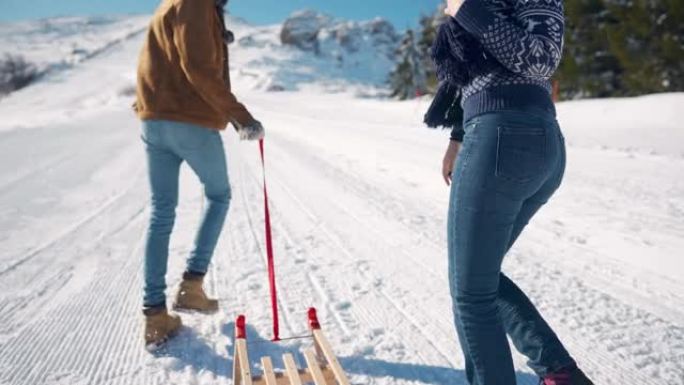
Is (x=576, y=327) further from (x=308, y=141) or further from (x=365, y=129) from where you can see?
(x=365, y=129)

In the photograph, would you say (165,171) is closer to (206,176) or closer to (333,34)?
(206,176)

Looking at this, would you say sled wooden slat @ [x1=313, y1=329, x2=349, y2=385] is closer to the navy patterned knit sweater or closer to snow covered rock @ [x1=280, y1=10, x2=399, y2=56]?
the navy patterned knit sweater

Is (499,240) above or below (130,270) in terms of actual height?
above

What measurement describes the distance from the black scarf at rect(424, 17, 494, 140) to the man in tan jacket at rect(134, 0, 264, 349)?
1083 millimetres

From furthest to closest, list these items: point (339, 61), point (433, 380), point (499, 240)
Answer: point (339, 61) < point (433, 380) < point (499, 240)

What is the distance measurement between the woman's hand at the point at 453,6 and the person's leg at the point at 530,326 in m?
0.66

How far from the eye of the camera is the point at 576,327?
2773mm

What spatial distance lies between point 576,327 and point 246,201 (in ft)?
14.1

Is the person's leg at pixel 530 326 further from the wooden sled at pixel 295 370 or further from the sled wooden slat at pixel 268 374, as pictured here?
the sled wooden slat at pixel 268 374

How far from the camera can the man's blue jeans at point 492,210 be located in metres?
1.40

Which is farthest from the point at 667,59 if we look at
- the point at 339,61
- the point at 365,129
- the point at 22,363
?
the point at 339,61

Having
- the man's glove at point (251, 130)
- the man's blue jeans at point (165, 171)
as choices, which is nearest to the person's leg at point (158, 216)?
the man's blue jeans at point (165, 171)

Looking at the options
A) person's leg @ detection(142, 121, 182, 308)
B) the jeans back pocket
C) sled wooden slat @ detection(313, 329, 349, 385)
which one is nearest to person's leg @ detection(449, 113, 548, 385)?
the jeans back pocket

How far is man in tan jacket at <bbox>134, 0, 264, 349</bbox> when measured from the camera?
7.55ft
